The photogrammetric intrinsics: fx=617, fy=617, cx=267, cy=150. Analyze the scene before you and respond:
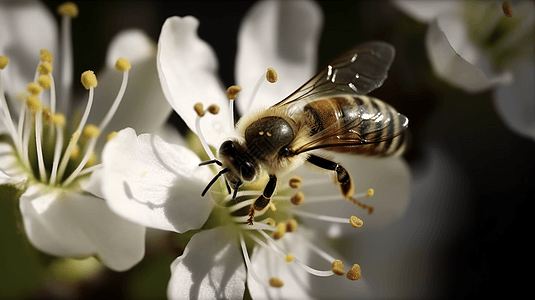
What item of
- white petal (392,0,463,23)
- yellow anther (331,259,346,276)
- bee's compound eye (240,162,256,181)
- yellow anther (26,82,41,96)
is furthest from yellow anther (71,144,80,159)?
white petal (392,0,463,23)

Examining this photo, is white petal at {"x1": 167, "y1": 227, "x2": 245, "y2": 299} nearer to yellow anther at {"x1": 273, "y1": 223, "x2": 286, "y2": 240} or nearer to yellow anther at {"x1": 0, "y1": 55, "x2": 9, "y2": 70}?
yellow anther at {"x1": 273, "y1": 223, "x2": 286, "y2": 240}

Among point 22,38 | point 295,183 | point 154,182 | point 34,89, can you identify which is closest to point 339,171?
point 295,183

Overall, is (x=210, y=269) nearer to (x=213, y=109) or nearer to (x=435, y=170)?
(x=213, y=109)

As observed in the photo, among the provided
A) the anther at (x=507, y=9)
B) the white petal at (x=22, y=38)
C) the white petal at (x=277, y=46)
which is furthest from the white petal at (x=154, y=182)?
the anther at (x=507, y=9)

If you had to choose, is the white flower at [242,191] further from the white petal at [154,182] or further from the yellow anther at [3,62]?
the yellow anther at [3,62]

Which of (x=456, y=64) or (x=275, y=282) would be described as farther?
(x=456, y=64)

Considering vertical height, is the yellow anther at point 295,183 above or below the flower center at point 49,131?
below

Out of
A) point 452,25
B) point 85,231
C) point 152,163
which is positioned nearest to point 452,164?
point 452,25

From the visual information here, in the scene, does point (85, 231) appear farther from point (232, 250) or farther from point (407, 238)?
point (407, 238)
